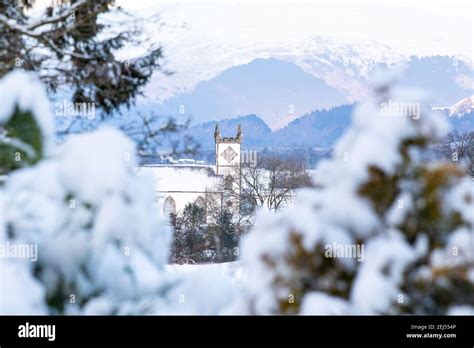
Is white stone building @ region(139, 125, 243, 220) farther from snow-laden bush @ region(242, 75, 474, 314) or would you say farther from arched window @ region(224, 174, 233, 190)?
snow-laden bush @ region(242, 75, 474, 314)

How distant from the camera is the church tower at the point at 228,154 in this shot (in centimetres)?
234

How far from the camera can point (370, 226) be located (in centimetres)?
152

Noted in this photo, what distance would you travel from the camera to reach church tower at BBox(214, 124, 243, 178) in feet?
7.68

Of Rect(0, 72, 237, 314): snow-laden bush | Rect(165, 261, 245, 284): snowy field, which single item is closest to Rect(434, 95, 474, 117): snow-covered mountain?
Rect(165, 261, 245, 284): snowy field

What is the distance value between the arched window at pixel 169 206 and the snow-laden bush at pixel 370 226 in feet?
2.20

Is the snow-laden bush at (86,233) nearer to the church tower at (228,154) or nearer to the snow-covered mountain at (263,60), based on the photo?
the snow-covered mountain at (263,60)

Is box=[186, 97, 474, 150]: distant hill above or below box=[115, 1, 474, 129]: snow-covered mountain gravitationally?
below

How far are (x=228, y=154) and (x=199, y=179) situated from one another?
0.13 meters

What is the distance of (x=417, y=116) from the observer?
1.55 meters

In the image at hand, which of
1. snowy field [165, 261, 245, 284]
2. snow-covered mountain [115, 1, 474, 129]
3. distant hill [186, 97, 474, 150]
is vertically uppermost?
snow-covered mountain [115, 1, 474, 129]

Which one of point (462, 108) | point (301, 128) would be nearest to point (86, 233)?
point (301, 128)

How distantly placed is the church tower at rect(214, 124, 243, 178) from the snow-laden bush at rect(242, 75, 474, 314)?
0.82 metres

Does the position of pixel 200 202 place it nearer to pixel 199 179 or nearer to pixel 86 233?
pixel 199 179
